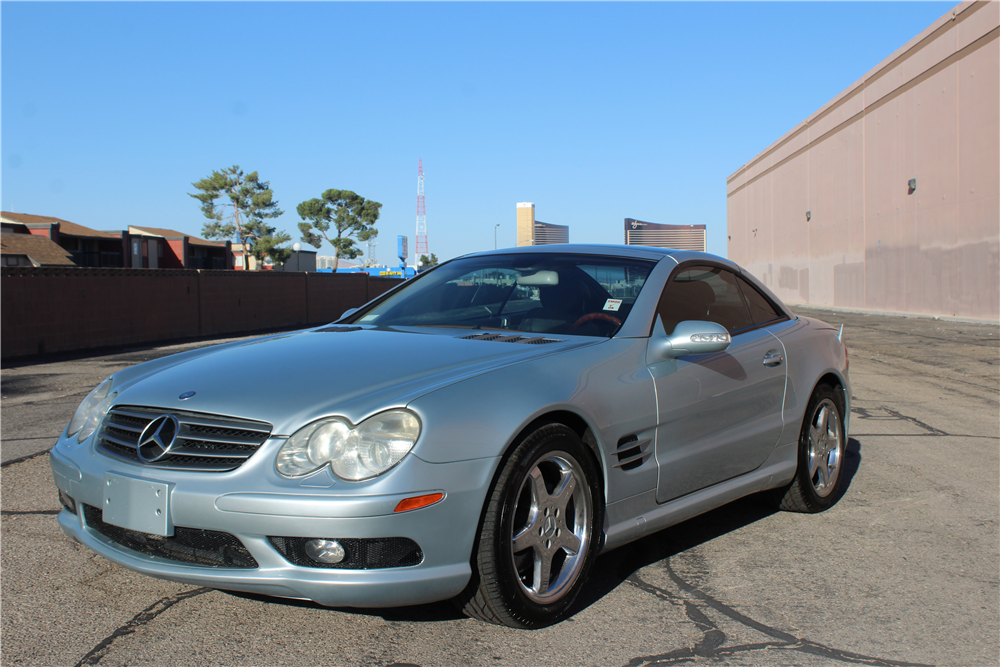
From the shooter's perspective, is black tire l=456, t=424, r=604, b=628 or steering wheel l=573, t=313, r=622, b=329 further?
steering wheel l=573, t=313, r=622, b=329

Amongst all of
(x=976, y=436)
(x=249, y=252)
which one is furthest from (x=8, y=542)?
(x=249, y=252)

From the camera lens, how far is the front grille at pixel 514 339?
3.50 m

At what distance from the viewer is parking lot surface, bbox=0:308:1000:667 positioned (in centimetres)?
285

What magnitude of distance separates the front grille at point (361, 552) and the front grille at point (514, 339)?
3.63 ft

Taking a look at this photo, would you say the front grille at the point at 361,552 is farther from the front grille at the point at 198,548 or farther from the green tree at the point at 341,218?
the green tree at the point at 341,218

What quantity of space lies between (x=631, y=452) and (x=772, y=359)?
135 cm

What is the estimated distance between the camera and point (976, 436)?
6961 millimetres

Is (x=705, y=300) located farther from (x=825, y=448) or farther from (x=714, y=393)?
(x=825, y=448)

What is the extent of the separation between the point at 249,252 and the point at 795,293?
57.4m

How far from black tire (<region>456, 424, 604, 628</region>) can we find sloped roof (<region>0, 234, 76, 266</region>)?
49905 millimetres

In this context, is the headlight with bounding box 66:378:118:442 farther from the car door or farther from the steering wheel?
the car door

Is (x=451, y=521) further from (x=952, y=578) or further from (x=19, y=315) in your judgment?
(x=19, y=315)

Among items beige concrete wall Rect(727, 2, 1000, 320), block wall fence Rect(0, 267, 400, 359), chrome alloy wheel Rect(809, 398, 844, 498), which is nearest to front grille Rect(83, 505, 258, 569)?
chrome alloy wheel Rect(809, 398, 844, 498)

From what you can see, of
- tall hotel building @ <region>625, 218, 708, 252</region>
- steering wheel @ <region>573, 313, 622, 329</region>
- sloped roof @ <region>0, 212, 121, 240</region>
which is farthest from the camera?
tall hotel building @ <region>625, 218, 708, 252</region>
